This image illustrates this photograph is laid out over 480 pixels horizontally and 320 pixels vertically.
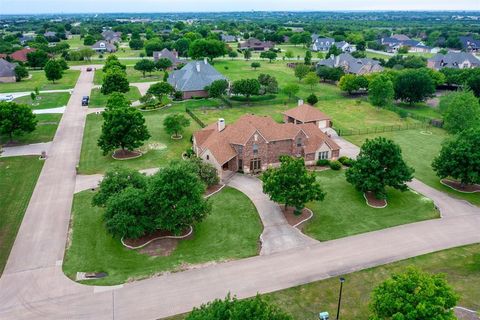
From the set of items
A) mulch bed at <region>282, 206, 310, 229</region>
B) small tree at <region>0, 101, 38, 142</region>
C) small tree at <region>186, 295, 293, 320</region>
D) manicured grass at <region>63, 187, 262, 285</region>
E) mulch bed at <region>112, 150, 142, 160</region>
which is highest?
small tree at <region>186, 295, 293, 320</region>

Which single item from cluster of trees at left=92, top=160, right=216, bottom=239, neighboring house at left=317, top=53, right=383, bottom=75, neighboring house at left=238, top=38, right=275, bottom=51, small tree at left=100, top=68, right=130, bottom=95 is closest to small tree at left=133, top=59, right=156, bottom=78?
small tree at left=100, top=68, right=130, bottom=95

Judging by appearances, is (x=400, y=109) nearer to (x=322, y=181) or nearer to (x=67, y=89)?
(x=322, y=181)

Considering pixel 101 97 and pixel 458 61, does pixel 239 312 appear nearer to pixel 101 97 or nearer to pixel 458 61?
pixel 101 97

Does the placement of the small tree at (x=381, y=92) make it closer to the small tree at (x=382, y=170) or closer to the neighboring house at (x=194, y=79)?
the neighboring house at (x=194, y=79)

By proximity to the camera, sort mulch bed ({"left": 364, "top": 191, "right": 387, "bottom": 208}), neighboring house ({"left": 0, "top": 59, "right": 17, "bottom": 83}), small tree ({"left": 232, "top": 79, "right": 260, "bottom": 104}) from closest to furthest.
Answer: mulch bed ({"left": 364, "top": 191, "right": 387, "bottom": 208}) → small tree ({"left": 232, "top": 79, "right": 260, "bottom": 104}) → neighboring house ({"left": 0, "top": 59, "right": 17, "bottom": 83})

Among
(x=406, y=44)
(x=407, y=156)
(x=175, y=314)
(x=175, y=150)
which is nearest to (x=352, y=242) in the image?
(x=175, y=314)

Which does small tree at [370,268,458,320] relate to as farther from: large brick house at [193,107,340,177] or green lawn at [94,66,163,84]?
green lawn at [94,66,163,84]
